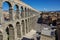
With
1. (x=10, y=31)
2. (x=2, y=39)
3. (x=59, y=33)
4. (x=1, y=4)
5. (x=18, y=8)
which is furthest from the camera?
(x=18, y=8)

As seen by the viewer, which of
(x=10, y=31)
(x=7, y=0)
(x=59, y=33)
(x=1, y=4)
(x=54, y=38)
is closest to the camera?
(x=59, y=33)

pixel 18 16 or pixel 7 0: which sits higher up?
pixel 7 0

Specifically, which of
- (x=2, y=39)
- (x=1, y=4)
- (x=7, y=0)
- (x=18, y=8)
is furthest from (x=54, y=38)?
(x=18, y=8)

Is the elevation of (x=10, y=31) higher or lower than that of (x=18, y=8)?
lower

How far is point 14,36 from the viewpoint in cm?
1919

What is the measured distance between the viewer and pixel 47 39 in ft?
8.52

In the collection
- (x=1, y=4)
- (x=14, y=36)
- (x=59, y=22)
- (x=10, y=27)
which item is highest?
(x=1, y=4)

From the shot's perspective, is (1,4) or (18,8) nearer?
(1,4)

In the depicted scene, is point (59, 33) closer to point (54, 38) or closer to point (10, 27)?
point (54, 38)

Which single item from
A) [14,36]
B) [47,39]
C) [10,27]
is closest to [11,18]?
[10,27]

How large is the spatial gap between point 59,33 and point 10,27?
16884 mm

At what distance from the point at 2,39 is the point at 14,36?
4368 millimetres

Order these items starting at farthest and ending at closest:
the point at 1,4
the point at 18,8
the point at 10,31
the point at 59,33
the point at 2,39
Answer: the point at 18,8 < the point at 10,31 < the point at 1,4 < the point at 2,39 < the point at 59,33

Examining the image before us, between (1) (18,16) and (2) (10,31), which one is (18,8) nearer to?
(1) (18,16)
